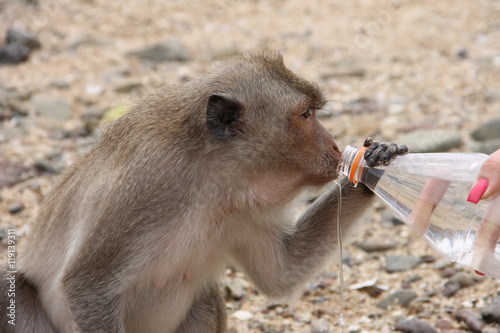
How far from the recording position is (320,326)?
4.47 m

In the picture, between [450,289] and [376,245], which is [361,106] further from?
[450,289]

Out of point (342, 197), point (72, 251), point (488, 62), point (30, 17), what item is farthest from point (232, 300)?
point (30, 17)

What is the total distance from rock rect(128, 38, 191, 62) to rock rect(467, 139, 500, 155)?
12.0 feet

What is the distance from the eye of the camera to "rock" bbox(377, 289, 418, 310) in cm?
467

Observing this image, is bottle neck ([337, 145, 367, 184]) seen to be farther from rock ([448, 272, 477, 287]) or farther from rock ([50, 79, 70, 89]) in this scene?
rock ([50, 79, 70, 89])

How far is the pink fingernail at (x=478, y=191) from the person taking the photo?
296cm

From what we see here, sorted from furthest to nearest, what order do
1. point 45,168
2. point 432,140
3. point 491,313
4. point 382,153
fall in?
1. point 432,140
2. point 45,168
3. point 491,313
4. point 382,153

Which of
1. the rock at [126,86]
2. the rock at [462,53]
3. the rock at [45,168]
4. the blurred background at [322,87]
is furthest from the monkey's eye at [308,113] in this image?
the rock at [462,53]

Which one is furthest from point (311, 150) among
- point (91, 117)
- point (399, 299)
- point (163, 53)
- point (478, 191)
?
point (163, 53)

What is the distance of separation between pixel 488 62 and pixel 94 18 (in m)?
5.02

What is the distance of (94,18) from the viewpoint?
10.0m

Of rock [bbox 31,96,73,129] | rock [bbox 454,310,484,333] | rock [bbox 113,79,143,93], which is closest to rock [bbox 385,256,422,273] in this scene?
rock [bbox 454,310,484,333]

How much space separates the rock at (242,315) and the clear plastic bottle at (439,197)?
138 centimetres

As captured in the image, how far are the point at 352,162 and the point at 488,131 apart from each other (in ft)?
11.2
